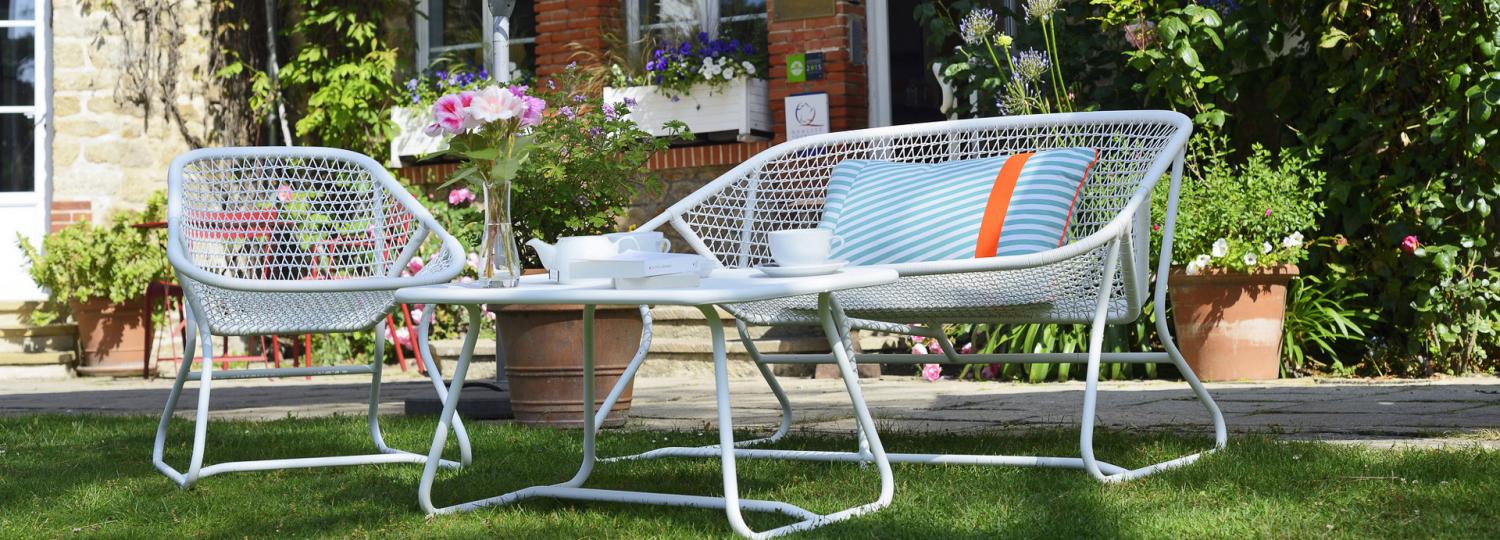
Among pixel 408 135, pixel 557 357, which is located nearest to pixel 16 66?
pixel 408 135

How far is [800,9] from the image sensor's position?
6574 mm

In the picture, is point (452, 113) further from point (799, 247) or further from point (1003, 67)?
point (1003, 67)

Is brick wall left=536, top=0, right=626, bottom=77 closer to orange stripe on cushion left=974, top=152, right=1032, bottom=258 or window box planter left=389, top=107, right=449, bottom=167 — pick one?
window box planter left=389, top=107, right=449, bottom=167

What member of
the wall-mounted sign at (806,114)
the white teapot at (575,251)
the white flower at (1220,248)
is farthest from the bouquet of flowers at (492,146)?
the wall-mounted sign at (806,114)

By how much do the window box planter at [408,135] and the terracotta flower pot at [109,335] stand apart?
134 centimetres

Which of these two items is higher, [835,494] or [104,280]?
[104,280]

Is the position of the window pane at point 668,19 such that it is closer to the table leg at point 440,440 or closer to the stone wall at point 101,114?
the stone wall at point 101,114

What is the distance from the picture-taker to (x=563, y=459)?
10.0ft

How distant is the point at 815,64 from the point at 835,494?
4.19 m

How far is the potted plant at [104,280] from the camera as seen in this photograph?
271 inches

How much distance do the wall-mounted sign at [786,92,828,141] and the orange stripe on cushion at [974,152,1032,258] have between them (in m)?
3.46

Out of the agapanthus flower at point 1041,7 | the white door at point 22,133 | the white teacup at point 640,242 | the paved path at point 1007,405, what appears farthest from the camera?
the white door at point 22,133

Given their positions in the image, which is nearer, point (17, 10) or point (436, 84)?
point (17, 10)

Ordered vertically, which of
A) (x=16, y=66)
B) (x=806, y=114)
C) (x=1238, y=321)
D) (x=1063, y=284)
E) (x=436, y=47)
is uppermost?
(x=436, y=47)
